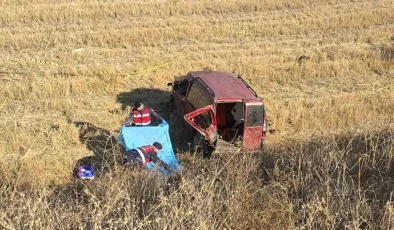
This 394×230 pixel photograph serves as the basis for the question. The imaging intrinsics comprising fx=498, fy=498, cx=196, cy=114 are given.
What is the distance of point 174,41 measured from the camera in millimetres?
18375

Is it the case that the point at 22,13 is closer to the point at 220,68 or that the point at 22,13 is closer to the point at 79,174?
the point at 220,68

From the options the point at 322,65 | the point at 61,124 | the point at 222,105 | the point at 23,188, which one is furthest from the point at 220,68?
the point at 23,188

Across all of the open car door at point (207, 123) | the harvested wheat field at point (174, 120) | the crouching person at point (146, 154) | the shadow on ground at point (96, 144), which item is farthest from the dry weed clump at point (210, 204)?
the open car door at point (207, 123)

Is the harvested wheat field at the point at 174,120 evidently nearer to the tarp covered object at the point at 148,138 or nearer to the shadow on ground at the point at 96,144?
the shadow on ground at the point at 96,144

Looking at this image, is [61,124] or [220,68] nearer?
[61,124]

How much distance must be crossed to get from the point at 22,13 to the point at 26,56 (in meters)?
5.49

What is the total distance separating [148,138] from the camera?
9.75 m

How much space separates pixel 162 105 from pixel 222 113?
2332mm

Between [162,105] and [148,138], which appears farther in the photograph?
[162,105]

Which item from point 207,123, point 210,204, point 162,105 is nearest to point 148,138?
point 207,123

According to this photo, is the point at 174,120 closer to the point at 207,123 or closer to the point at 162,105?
the point at 162,105

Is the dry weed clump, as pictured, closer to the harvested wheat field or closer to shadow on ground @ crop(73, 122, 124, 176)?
the harvested wheat field

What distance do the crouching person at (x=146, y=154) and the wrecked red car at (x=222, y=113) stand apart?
2.57ft

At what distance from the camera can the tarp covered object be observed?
9359 mm
